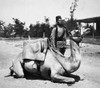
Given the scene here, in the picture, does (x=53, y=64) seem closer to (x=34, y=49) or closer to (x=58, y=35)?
(x=34, y=49)

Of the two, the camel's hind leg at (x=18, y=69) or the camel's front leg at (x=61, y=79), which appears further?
the camel's hind leg at (x=18, y=69)

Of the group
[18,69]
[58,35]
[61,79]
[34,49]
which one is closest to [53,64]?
[61,79]

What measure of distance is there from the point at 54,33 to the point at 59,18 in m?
0.54

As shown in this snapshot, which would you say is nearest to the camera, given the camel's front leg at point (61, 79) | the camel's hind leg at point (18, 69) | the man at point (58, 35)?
the camel's front leg at point (61, 79)

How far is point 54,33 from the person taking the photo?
7.48 m

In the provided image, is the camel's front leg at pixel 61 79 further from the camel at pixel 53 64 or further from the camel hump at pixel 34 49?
the camel hump at pixel 34 49

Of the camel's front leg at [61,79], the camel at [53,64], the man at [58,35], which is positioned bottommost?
the camel's front leg at [61,79]

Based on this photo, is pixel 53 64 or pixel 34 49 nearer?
pixel 53 64

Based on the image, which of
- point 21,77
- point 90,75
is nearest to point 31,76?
point 21,77

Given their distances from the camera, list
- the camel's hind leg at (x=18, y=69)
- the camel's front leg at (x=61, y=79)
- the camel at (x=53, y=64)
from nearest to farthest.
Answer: the camel's front leg at (x=61, y=79) < the camel at (x=53, y=64) < the camel's hind leg at (x=18, y=69)

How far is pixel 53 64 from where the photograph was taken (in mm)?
6785

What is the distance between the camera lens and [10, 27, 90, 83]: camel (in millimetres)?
6523

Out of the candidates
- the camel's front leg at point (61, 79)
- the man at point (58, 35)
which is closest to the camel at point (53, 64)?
the camel's front leg at point (61, 79)

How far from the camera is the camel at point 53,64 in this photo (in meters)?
6.52
